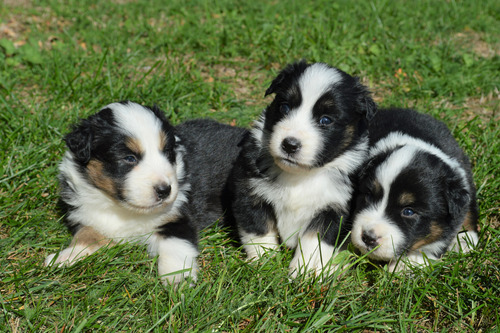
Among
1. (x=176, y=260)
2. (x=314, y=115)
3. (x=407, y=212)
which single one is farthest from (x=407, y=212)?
(x=176, y=260)

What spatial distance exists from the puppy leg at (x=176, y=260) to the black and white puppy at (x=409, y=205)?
119 centimetres

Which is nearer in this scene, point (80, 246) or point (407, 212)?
point (407, 212)

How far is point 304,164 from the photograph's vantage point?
136 inches

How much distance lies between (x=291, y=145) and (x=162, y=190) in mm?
968

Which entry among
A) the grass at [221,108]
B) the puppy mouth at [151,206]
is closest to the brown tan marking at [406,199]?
the grass at [221,108]

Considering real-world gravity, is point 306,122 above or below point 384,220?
above

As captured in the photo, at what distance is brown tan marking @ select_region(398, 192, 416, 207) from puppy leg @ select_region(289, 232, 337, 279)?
23.2 inches

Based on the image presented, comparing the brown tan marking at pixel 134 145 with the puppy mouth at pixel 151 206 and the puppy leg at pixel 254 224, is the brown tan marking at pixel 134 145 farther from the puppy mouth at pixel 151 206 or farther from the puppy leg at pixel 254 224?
the puppy leg at pixel 254 224

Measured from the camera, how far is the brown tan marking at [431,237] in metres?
3.68

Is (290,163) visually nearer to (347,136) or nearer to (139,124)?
(347,136)

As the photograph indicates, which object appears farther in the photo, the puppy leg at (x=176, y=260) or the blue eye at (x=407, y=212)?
the blue eye at (x=407, y=212)

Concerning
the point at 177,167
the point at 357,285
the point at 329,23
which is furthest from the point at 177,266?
the point at 329,23

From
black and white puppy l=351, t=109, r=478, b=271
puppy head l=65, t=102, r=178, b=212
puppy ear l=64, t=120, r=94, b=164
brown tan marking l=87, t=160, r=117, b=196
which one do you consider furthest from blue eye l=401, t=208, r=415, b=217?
puppy ear l=64, t=120, r=94, b=164

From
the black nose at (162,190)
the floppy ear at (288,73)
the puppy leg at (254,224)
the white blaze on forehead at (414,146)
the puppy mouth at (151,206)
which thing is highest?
the floppy ear at (288,73)
